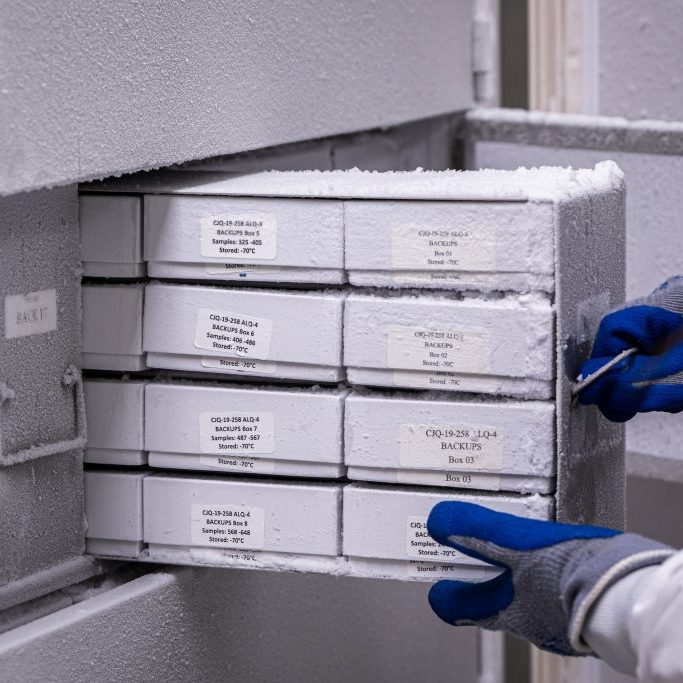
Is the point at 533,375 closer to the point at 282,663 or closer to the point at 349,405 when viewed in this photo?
the point at 349,405

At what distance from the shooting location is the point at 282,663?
1.65 m

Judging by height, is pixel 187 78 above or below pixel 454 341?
above

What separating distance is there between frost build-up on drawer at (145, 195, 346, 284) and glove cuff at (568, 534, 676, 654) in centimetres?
41

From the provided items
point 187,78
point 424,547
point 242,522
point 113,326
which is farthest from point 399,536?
point 187,78

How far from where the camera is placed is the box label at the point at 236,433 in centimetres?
133

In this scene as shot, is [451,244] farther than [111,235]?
No

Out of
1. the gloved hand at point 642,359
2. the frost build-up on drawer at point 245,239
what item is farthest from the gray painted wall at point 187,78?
the gloved hand at point 642,359

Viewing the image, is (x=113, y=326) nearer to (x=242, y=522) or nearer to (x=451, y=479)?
(x=242, y=522)

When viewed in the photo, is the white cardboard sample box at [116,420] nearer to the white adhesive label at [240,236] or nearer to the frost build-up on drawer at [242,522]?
the frost build-up on drawer at [242,522]

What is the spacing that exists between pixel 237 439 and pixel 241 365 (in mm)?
82

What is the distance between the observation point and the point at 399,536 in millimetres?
1308

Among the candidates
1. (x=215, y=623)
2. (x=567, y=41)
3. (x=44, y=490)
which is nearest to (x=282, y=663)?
(x=215, y=623)

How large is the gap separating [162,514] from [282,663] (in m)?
0.37

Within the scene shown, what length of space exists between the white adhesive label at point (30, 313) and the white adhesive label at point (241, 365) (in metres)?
0.17
